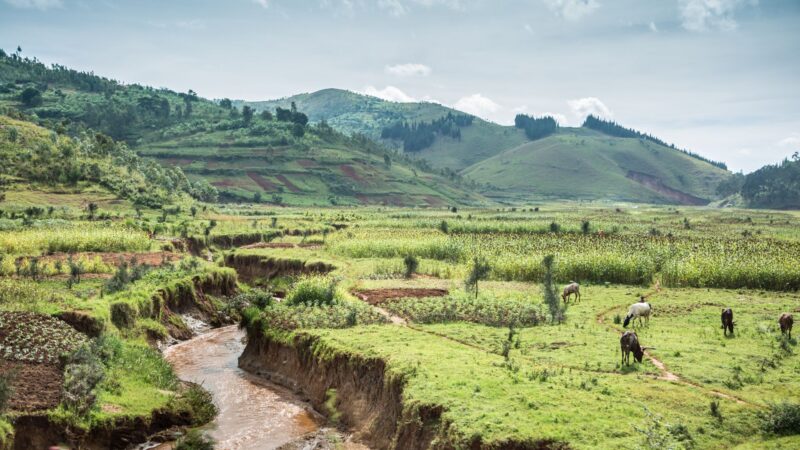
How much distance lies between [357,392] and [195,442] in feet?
23.4

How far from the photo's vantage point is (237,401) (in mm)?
31234

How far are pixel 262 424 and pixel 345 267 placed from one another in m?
29.6

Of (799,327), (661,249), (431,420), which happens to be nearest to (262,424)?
(431,420)

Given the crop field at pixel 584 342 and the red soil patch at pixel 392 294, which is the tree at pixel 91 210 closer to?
the crop field at pixel 584 342

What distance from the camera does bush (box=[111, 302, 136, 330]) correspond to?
35697mm

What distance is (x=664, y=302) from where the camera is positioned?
42.5 m

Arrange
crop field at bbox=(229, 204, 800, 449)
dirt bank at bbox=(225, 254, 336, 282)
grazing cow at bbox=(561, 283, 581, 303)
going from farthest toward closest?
dirt bank at bbox=(225, 254, 336, 282) → grazing cow at bbox=(561, 283, 581, 303) → crop field at bbox=(229, 204, 800, 449)

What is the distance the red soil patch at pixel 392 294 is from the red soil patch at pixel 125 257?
733 inches

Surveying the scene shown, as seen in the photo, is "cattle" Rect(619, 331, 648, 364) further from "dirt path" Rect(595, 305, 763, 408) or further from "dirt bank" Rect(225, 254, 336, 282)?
"dirt bank" Rect(225, 254, 336, 282)

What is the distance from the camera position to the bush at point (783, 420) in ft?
62.7

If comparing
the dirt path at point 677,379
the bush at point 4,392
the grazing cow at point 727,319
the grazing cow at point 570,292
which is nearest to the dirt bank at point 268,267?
the grazing cow at point 570,292

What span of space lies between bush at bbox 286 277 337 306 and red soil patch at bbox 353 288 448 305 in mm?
3176

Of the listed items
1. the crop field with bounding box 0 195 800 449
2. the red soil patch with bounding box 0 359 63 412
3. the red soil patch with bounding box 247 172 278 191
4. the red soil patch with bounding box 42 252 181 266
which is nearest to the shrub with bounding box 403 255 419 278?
the crop field with bounding box 0 195 800 449

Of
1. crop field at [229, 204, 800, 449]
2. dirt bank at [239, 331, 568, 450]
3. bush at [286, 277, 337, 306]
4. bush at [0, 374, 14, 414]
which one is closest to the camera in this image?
crop field at [229, 204, 800, 449]
